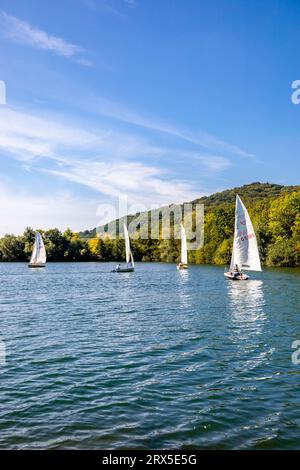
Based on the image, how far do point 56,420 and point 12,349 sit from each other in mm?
10059

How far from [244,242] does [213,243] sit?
276ft

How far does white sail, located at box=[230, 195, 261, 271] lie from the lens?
2662 inches

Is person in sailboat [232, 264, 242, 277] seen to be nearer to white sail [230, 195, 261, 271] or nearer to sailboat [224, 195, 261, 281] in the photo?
sailboat [224, 195, 261, 281]

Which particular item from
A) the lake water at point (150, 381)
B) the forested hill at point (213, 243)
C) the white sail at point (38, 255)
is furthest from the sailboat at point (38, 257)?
the lake water at point (150, 381)

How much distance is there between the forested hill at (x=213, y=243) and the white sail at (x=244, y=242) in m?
48.5

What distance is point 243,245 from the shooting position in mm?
68688

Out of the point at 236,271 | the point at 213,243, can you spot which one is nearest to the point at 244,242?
the point at 236,271

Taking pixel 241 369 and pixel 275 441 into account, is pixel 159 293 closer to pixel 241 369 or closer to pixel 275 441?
pixel 241 369

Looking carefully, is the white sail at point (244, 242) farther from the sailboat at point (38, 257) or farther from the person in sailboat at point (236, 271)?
the sailboat at point (38, 257)

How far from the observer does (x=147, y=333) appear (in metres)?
27.9

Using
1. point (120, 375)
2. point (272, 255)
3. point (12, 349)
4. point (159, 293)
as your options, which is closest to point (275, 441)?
point (120, 375)

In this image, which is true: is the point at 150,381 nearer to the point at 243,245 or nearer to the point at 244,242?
the point at 244,242

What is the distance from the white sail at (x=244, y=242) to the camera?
6762 centimetres

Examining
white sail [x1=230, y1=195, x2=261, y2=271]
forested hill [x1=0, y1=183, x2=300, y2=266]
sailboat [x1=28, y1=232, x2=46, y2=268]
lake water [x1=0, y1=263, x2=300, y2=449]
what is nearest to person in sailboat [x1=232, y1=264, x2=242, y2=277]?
white sail [x1=230, y1=195, x2=261, y2=271]
